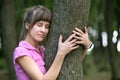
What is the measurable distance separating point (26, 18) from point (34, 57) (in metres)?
0.38

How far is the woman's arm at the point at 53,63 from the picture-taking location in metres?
3.07

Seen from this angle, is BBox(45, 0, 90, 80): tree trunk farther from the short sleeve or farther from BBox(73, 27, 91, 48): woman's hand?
the short sleeve

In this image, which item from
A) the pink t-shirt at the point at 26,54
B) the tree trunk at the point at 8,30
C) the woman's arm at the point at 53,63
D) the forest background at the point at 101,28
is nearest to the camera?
the woman's arm at the point at 53,63

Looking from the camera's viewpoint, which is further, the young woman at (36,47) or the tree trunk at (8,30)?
the tree trunk at (8,30)

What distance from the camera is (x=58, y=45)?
3201mm

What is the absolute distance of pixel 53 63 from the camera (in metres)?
3.13

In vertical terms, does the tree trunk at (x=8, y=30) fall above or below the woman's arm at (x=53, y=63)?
below

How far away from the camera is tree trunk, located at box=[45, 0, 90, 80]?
10.7ft

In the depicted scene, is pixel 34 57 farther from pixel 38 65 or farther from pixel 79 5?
pixel 79 5

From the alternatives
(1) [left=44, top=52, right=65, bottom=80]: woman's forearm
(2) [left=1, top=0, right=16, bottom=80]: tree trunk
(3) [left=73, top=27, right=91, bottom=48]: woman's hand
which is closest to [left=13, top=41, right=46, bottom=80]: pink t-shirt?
(1) [left=44, top=52, right=65, bottom=80]: woman's forearm

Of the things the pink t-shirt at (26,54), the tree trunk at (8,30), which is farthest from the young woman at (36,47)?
the tree trunk at (8,30)

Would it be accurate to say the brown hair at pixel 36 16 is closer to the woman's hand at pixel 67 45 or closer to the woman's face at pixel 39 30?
the woman's face at pixel 39 30

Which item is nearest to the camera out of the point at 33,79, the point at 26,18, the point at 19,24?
the point at 33,79

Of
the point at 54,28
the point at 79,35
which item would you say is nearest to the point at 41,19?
the point at 54,28
